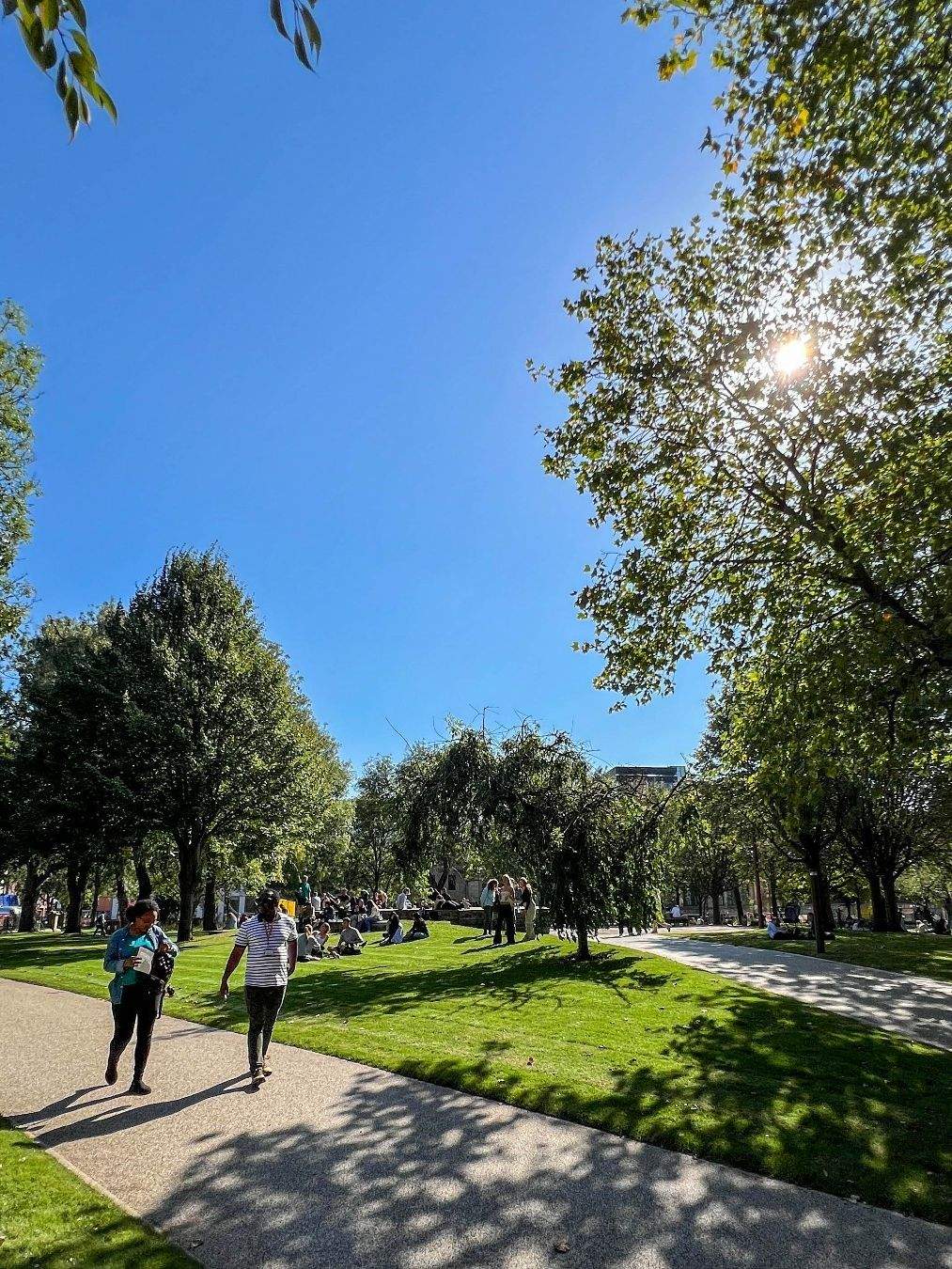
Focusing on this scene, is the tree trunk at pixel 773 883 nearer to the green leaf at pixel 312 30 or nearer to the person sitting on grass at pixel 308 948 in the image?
the person sitting on grass at pixel 308 948

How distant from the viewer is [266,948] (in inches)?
314

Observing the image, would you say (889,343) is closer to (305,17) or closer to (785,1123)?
(785,1123)

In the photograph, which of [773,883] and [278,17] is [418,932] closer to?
[278,17]

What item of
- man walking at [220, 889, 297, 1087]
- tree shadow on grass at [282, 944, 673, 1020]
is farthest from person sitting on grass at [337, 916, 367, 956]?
man walking at [220, 889, 297, 1087]

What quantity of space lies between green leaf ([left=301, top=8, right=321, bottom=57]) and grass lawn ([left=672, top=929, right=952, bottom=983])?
64.0 feet

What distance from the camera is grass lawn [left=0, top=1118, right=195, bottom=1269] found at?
4.00 meters

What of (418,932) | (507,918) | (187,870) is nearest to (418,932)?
(418,932)

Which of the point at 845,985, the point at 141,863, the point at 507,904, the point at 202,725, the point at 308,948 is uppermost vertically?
the point at 202,725

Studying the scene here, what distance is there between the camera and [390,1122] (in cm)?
619

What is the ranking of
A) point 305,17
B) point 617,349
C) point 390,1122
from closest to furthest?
point 305,17
point 390,1122
point 617,349

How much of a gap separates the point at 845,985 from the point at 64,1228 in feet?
47.3

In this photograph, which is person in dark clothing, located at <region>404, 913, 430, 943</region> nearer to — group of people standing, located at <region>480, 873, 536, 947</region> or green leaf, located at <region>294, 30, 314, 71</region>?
group of people standing, located at <region>480, 873, 536, 947</region>

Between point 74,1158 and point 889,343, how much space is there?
554 inches

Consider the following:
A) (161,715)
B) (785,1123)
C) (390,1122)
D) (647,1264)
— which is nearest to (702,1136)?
(785,1123)
